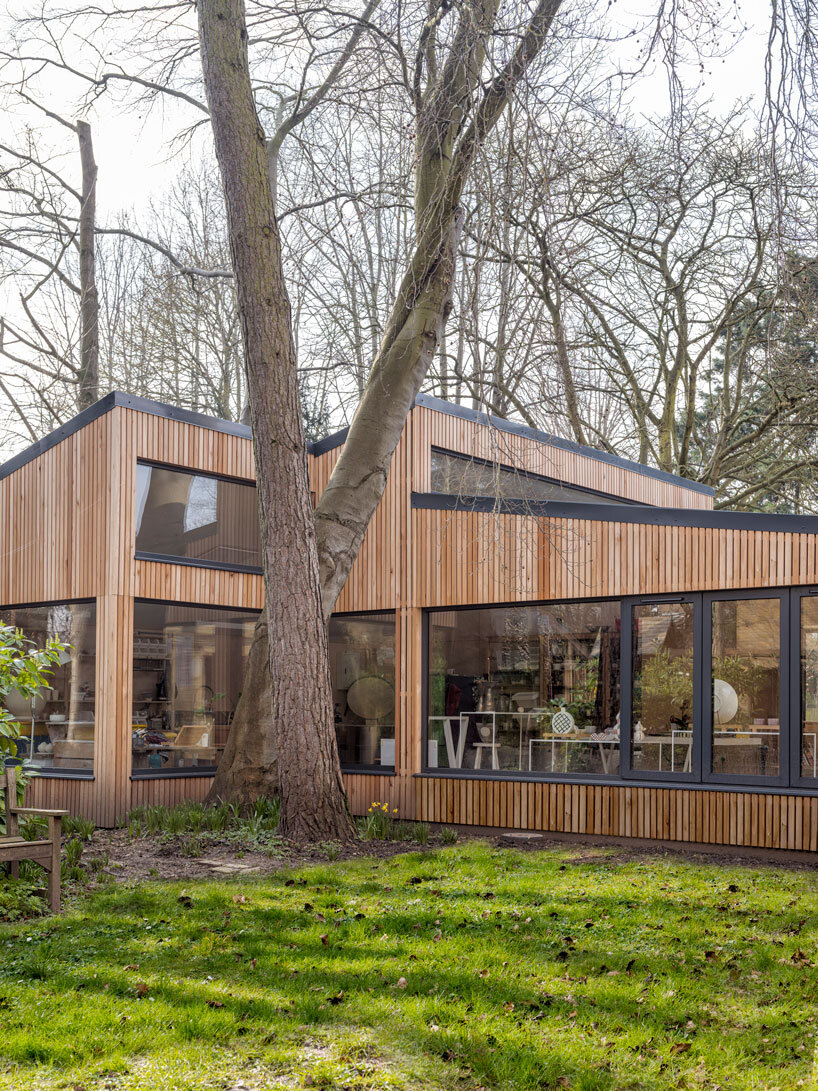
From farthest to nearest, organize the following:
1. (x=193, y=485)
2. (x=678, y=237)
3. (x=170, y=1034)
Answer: (x=678, y=237) → (x=193, y=485) → (x=170, y=1034)

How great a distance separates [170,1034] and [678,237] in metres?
14.8

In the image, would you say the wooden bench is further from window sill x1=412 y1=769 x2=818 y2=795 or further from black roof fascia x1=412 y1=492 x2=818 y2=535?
window sill x1=412 y1=769 x2=818 y2=795

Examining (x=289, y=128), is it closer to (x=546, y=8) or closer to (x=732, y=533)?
(x=546, y=8)

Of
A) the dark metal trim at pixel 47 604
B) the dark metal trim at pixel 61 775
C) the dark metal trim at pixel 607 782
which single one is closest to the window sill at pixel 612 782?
the dark metal trim at pixel 607 782

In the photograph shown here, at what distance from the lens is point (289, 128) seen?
1272 cm

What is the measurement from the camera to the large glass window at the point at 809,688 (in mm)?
8602

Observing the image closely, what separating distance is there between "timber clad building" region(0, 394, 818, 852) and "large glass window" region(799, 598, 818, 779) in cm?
1

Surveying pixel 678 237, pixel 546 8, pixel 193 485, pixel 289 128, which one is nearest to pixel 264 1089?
pixel 546 8

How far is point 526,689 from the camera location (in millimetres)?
10281

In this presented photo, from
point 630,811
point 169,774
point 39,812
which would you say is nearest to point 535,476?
point 630,811

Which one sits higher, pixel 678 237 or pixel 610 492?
pixel 678 237

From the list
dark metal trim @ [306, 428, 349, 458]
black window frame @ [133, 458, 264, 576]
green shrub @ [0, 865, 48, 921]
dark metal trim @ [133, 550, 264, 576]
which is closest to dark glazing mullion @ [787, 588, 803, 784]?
black window frame @ [133, 458, 264, 576]

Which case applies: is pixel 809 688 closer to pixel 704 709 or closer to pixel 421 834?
pixel 704 709

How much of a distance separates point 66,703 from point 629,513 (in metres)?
6.12
